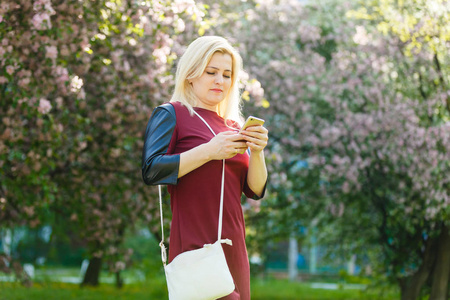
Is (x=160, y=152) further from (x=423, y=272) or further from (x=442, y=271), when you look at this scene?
(x=423, y=272)

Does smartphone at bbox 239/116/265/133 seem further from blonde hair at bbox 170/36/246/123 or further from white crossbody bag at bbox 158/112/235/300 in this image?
white crossbody bag at bbox 158/112/235/300

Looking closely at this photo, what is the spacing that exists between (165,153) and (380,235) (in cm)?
873

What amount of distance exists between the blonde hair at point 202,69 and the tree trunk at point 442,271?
7237mm

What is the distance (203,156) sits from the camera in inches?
93.4

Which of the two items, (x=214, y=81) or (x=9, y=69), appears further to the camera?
(x=9, y=69)

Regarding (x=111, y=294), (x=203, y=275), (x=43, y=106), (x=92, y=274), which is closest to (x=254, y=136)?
(x=203, y=275)

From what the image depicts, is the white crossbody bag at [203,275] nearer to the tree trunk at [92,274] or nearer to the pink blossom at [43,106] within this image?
the pink blossom at [43,106]

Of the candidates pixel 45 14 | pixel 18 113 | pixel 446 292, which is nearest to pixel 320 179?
pixel 446 292

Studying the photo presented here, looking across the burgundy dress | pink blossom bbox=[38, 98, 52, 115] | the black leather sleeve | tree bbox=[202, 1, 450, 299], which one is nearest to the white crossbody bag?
the burgundy dress

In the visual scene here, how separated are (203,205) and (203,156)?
0.21 meters

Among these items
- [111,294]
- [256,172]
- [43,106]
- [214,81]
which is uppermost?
[43,106]

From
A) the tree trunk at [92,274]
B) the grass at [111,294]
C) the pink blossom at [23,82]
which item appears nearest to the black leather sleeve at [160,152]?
the pink blossom at [23,82]

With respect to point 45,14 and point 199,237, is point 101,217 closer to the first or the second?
point 45,14

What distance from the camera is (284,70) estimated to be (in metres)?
11.5
